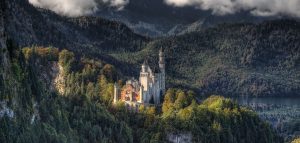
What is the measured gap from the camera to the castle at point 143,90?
134 meters

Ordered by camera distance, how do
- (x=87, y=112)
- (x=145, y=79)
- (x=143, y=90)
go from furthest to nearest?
(x=145, y=79) < (x=143, y=90) < (x=87, y=112)

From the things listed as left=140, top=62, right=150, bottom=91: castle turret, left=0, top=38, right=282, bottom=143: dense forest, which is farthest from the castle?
left=0, top=38, right=282, bottom=143: dense forest

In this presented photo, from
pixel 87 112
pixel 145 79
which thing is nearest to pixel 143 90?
pixel 145 79

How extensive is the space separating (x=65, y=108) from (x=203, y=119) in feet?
115

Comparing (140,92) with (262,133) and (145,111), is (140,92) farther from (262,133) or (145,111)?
(262,133)

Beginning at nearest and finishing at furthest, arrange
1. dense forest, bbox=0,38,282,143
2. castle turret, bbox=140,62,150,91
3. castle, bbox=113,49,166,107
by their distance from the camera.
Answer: dense forest, bbox=0,38,282,143, castle, bbox=113,49,166,107, castle turret, bbox=140,62,150,91

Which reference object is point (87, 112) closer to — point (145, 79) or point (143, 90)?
point (143, 90)

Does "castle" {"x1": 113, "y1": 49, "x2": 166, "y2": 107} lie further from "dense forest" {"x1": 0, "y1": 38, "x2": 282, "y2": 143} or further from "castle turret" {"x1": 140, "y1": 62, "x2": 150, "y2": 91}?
"dense forest" {"x1": 0, "y1": 38, "x2": 282, "y2": 143}

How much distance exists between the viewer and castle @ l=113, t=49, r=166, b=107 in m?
134

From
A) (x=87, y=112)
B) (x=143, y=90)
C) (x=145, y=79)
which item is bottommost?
(x=87, y=112)

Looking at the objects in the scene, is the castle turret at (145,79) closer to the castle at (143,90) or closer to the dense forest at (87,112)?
the castle at (143,90)

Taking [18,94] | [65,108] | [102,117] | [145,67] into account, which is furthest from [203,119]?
[18,94]

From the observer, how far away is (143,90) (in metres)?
135

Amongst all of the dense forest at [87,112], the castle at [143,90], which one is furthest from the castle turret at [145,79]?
the dense forest at [87,112]
